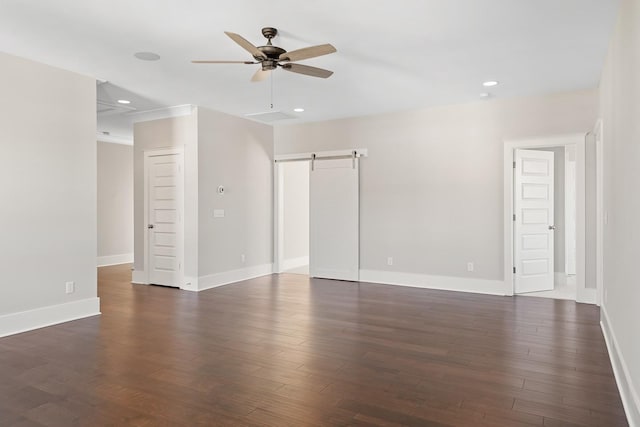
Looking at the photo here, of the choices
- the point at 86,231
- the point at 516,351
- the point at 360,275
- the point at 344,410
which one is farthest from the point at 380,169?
the point at 344,410

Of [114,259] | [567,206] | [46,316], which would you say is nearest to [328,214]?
[567,206]

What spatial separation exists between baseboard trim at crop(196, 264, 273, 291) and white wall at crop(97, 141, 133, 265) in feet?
12.3

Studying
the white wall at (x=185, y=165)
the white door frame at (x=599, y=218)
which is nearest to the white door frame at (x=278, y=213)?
the white wall at (x=185, y=165)

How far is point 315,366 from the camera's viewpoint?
325cm

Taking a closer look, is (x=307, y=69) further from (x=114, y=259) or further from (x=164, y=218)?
(x=114, y=259)

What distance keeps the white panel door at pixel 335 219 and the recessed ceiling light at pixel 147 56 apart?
3643 millimetres

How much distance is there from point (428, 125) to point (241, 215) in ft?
11.0

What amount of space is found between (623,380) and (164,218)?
602cm

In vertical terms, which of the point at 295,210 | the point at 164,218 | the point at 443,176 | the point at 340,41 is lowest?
the point at 164,218

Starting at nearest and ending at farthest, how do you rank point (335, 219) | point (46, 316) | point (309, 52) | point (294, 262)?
1. point (309, 52)
2. point (46, 316)
3. point (335, 219)
4. point (294, 262)

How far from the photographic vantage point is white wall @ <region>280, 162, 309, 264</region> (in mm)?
8445

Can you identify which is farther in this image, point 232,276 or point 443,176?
point 232,276

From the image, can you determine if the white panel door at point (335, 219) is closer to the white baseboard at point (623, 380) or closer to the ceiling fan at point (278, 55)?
the ceiling fan at point (278, 55)

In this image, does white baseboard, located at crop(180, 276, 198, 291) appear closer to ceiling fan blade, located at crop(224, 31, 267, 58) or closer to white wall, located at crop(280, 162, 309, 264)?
white wall, located at crop(280, 162, 309, 264)
